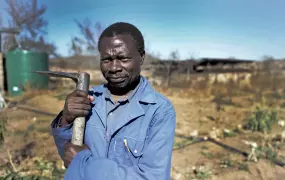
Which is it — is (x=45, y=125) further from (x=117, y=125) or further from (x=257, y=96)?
(x=257, y=96)

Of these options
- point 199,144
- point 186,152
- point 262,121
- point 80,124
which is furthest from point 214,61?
point 80,124

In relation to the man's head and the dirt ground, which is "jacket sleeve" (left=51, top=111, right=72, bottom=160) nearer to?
the man's head

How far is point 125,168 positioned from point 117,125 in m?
0.24

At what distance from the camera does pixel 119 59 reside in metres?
1.13

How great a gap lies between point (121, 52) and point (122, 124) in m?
0.34

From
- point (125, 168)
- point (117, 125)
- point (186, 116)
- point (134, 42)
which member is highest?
point (134, 42)

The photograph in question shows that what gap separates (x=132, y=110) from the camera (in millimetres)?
1140

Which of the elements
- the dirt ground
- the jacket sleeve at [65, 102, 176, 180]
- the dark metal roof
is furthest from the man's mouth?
the dark metal roof

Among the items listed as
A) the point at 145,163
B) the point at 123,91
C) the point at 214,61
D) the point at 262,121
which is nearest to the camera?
the point at 145,163

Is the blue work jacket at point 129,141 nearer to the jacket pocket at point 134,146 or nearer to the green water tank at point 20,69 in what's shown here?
the jacket pocket at point 134,146

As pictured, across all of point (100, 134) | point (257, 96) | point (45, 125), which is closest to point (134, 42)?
point (100, 134)

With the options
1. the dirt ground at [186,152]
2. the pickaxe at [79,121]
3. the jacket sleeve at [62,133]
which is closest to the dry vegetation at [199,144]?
the dirt ground at [186,152]

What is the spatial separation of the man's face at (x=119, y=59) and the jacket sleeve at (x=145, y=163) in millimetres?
251

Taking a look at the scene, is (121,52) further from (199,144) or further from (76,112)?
(199,144)
